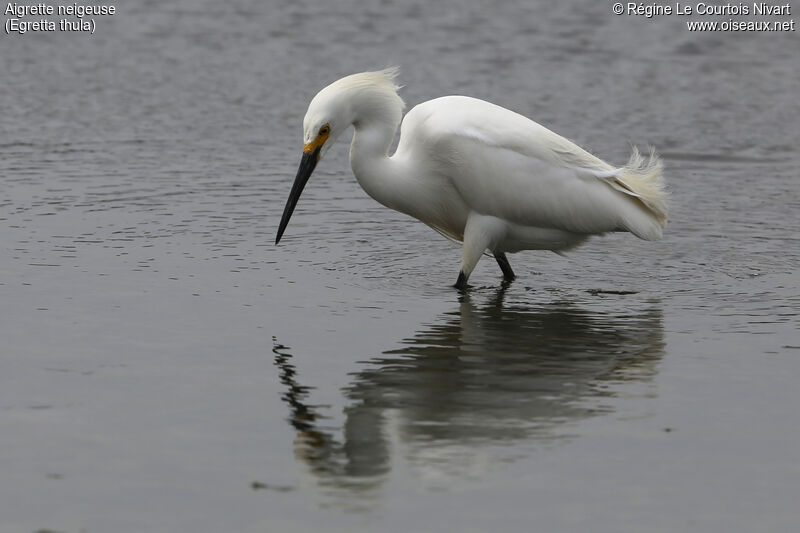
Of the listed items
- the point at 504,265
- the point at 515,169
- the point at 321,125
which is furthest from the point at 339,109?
the point at 504,265

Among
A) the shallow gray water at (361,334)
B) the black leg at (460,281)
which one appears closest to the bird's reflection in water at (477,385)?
the shallow gray water at (361,334)

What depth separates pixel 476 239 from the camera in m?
8.95

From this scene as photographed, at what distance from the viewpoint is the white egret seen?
28.7ft

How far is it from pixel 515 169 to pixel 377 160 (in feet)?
2.82

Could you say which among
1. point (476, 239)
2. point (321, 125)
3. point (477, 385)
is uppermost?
point (321, 125)

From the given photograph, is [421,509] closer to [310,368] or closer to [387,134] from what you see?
[310,368]

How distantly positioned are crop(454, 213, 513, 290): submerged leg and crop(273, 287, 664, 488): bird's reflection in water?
314 millimetres

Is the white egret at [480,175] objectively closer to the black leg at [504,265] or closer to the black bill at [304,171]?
the black bill at [304,171]

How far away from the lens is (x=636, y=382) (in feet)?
22.5

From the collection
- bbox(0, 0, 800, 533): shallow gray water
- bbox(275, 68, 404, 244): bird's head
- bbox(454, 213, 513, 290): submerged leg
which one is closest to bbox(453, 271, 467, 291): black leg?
bbox(454, 213, 513, 290): submerged leg

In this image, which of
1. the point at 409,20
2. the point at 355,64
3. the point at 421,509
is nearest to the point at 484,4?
Result: the point at 409,20

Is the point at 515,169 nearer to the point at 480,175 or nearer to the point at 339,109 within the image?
the point at 480,175

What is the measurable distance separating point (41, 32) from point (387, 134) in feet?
37.7

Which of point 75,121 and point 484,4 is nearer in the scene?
point 75,121
